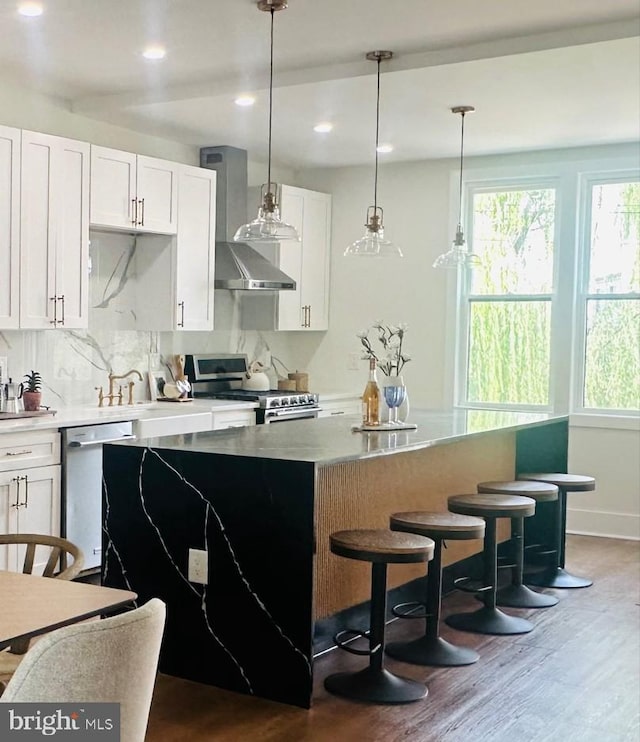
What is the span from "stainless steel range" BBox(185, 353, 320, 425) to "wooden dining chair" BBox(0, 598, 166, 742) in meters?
4.78

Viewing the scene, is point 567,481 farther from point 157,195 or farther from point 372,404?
point 157,195

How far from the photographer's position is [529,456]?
589 centimetres

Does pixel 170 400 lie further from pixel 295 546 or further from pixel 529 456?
pixel 295 546

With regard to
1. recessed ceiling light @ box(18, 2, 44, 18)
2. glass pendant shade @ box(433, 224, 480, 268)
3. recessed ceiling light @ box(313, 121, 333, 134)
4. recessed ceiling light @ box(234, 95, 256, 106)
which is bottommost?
glass pendant shade @ box(433, 224, 480, 268)

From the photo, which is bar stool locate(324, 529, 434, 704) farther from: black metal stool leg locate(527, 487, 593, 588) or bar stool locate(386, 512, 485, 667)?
black metal stool leg locate(527, 487, 593, 588)

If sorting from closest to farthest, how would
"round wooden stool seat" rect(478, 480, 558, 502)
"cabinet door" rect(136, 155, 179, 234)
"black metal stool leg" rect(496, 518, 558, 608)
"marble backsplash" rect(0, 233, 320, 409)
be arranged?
"round wooden stool seat" rect(478, 480, 558, 502) → "black metal stool leg" rect(496, 518, 558, 608) → "marble backsplash" rect(0, 233, 320, 409) → "cabinet door" rect(136, 155, 179, 234)

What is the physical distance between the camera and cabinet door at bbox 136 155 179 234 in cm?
590

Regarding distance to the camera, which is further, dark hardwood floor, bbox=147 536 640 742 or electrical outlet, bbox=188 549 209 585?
electrical outlet, bbox=188 549 209 585

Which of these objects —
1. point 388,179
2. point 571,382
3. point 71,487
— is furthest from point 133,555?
point 388,179

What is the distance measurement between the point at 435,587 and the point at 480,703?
24.5 inches

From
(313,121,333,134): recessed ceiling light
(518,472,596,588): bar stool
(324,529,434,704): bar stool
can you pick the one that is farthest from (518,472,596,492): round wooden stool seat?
(313,121,333,134): recessed ceiling light

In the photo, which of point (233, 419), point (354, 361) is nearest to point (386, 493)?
point (233, 419)

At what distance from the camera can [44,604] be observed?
219cm

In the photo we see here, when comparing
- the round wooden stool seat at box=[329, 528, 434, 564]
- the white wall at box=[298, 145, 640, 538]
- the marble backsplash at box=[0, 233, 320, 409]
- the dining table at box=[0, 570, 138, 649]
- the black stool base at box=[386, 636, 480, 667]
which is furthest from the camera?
the white wall at box=[298, 145, 640, 538]
